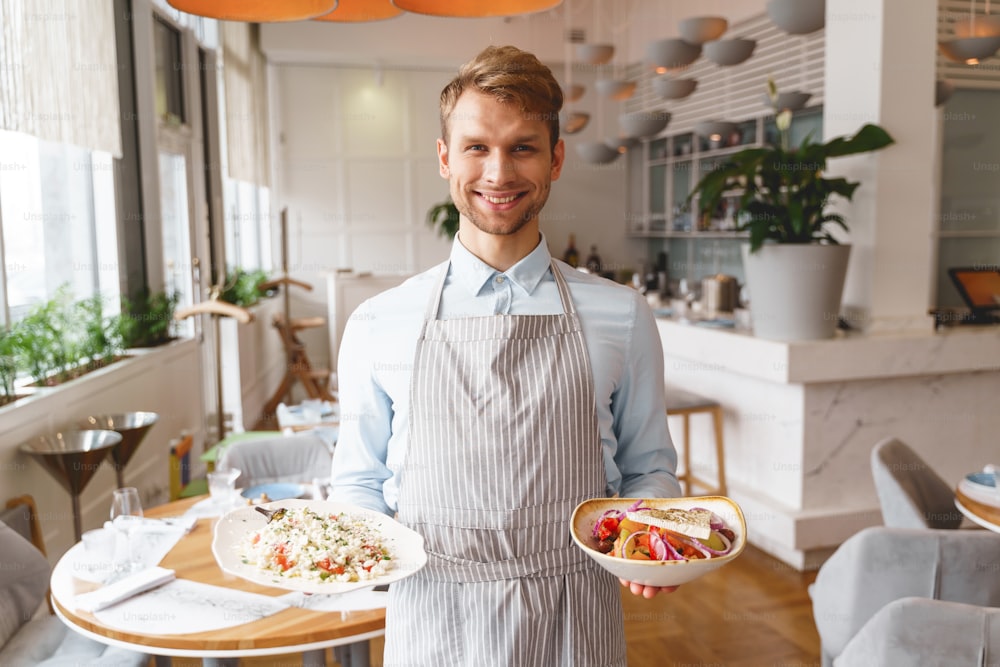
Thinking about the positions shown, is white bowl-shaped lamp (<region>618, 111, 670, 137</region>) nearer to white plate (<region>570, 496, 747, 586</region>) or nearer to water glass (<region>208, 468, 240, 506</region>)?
water glass (<region>208, 468, 240, 506</region>)

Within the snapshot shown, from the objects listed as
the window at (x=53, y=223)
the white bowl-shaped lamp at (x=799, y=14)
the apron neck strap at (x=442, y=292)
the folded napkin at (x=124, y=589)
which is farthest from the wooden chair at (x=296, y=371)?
the apron neck strap at (x=442, y=292)

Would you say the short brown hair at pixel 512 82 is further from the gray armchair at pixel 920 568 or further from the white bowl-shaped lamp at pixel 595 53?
the white bowl-shaped lamp at pixel 595 53

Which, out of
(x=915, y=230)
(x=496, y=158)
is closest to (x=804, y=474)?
(x=915, y=230)

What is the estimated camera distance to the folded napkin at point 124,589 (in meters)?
1.77

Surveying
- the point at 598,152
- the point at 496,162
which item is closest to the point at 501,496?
the point at 496,162

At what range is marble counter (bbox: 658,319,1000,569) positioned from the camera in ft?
12.1

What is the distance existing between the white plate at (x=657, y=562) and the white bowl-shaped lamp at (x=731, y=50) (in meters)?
4.37

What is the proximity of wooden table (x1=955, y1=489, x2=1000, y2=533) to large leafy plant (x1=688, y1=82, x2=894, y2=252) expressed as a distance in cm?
141

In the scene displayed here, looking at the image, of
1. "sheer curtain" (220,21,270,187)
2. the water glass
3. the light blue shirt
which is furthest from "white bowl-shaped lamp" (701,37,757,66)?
the light blue shirt

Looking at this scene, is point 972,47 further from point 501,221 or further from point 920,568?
point 501,221

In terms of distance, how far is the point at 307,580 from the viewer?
1.24m

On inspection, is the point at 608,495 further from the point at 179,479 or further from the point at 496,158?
the point at 179,479

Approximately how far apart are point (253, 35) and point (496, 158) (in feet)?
26.4

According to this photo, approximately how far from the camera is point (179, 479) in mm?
3289
